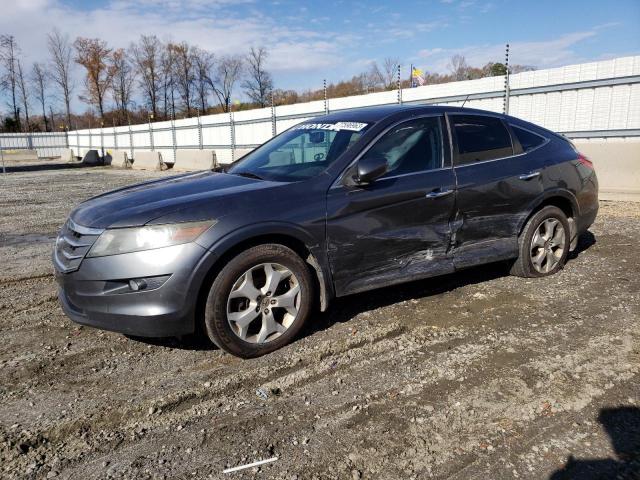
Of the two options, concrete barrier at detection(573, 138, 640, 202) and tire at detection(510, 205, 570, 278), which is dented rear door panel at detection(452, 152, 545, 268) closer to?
tire at detection(510, 205, 570, 278)

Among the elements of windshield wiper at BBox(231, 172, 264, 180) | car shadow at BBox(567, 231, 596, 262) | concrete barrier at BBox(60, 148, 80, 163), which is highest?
windshield wiper at BBox(231, 172, 264, 180)

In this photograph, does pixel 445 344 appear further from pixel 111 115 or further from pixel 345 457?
pixel 111 115

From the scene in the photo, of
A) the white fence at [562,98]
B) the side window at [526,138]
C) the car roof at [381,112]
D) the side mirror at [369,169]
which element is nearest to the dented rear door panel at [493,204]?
the side window at [526,138]

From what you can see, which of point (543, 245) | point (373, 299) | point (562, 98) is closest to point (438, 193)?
point (373, 299)

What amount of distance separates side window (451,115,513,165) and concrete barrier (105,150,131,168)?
98.4 feet

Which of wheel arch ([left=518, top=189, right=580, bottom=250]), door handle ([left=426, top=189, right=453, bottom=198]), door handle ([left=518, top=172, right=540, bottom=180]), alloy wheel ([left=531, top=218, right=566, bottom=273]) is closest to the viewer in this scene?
door handle ([left=426, top=189, right=453, bottom=198])

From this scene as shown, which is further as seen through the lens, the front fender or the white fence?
the white fence

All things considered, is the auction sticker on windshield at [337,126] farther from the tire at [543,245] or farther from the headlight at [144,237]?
the tire at [543,245]

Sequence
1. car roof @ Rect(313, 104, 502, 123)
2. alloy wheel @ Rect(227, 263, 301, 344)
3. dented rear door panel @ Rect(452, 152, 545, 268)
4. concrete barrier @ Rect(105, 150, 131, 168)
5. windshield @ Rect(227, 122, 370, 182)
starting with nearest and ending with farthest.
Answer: alloy wheel @ Rect(227, 263, 301, 344) < windshield @ Rect(227, 122, 370, 182) < car roof @ Rect(313, 104, 502, 123) < dented rear door panel @ Rect(452, 152, 545, 268) < concrete barrier @ Rect(105, 150, 131, 168)

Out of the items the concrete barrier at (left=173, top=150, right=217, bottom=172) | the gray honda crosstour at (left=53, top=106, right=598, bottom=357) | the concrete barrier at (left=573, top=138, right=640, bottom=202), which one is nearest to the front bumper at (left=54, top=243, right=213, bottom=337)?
the gray honda crosstour at (left=53, top=106, right=598, bottom=357)

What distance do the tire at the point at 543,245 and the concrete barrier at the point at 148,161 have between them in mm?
24675

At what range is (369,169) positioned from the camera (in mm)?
3615

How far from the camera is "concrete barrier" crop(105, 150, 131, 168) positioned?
104ft

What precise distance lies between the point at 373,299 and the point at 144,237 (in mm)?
2208
